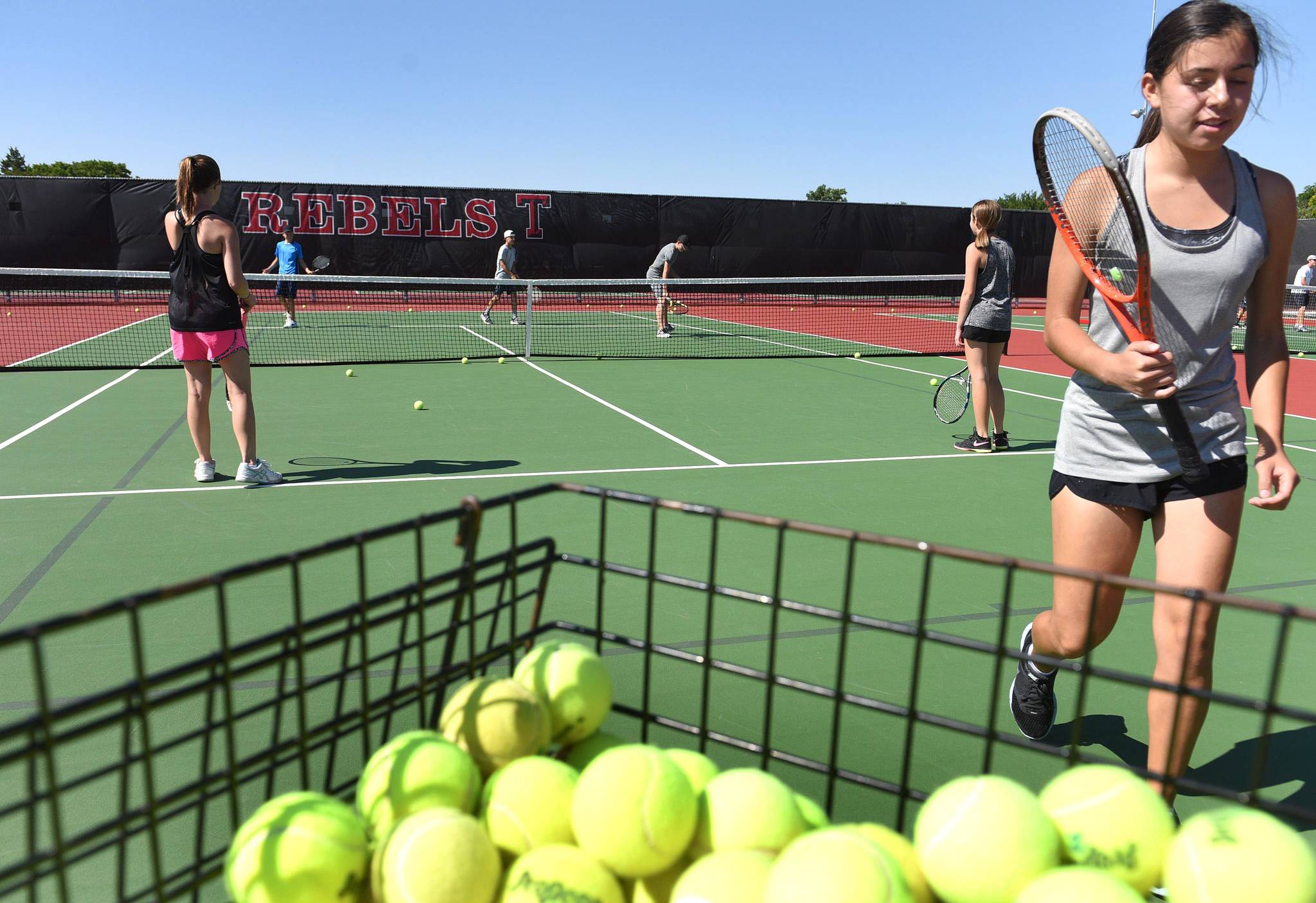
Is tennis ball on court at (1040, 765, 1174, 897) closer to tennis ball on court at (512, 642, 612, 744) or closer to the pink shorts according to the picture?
tennis ball on court at (512, 642, 612, 744)

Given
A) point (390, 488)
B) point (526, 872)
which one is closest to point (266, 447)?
point (390, 488)

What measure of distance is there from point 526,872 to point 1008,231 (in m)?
28.4

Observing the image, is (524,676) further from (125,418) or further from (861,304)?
(861,304)

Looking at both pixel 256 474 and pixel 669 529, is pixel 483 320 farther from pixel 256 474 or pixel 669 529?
pixel 669 529

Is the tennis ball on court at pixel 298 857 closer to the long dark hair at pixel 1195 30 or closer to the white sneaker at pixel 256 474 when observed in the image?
the long dark hair at pixel 1195 30

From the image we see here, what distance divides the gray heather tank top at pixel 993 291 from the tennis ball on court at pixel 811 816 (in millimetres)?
5652

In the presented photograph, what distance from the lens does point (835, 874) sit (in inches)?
47.8

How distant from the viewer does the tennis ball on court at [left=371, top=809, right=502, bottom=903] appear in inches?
49.9

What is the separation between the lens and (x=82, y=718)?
2773 mm

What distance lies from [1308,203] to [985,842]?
242 feet

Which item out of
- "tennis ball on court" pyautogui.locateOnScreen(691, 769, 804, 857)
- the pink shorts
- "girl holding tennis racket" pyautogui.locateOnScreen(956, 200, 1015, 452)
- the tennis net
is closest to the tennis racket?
"girl holding tennis racket" pyautogui.locateOnScreen(956, 200, 1015, 452)

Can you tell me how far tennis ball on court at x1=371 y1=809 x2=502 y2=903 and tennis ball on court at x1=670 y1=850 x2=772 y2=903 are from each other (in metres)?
0.27

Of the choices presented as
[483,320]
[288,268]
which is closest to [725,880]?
[288,268]

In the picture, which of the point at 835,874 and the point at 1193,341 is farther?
the point at 1193,341
